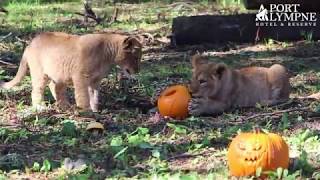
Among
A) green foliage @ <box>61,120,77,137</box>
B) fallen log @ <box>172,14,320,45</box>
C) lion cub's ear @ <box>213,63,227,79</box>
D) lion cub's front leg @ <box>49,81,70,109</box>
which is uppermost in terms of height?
fallen log @ <box>172,14,320,45</box>

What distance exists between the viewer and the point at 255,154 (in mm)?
5848

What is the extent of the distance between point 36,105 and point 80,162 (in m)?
2.53

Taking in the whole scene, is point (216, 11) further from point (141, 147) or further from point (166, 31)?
point (141, 147)

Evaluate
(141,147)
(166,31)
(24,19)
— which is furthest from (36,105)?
(24,19)

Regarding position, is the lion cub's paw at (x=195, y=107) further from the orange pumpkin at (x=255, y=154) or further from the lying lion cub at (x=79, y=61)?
the orange pumpkin at (x=255, y=154)

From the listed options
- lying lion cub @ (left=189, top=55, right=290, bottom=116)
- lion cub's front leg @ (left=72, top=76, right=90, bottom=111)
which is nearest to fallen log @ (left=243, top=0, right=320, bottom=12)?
lying lion cub @ (left=189, top=55, right=290, bottom=116)

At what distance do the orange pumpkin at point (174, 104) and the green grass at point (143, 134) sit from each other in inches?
7.9

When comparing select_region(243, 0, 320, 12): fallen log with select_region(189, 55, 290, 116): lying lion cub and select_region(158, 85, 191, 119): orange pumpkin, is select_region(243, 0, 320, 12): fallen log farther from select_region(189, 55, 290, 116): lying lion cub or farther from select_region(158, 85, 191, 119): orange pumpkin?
select_region(158, 85, 191, 119): orange pumpkin

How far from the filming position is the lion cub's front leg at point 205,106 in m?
8.17

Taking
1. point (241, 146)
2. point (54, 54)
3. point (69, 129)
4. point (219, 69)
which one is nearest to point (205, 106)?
point (219, 69)

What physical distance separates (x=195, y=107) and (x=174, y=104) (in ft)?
0.83

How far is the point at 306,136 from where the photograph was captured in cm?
688

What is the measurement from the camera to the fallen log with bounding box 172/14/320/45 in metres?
13.0

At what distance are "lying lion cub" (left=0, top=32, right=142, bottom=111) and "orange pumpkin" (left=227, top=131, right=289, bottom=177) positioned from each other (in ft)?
9.35
